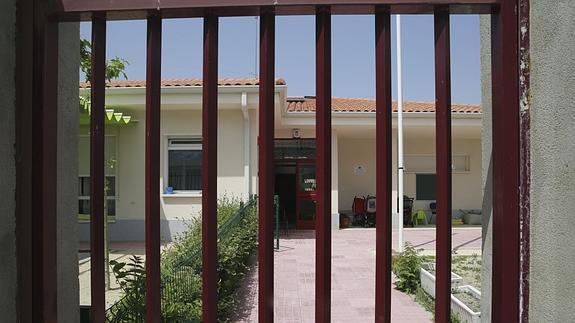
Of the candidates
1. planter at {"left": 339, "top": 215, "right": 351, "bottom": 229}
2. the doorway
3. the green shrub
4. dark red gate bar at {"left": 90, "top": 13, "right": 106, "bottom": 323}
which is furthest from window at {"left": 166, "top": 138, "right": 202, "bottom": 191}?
dark red gate bar at {"left": 90, "top": 13, "right": 106, "bottom": 323}

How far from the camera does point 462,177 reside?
18.1 m

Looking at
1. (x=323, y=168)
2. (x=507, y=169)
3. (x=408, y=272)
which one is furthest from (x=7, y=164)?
(x=408, y=272)

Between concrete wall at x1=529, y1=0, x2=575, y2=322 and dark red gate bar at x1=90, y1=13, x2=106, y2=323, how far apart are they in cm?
147

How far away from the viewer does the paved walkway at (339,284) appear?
20.2ft

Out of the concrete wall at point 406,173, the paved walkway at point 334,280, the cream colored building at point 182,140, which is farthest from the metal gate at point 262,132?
the concrete wall at point 406,173

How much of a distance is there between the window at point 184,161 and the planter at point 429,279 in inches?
274

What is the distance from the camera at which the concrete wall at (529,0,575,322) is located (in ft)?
4.35

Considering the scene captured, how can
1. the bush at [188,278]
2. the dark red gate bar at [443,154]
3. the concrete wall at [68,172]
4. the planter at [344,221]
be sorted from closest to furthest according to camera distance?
the dark red gate bar at [443,154] → the concrete wall at [68,172] → the bush at [188,278] → the planter at [344,221]

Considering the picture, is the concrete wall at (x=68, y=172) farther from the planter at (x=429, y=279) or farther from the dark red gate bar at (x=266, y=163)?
the planter at (x=429, y=279)

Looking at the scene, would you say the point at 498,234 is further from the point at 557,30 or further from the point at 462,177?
the point at 462,177

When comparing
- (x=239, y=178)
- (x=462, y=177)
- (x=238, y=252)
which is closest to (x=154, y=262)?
(x=238, y=252)

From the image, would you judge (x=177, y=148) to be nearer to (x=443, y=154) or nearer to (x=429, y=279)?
(x=429, y=279)

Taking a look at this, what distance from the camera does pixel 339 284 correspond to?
7.97 meters

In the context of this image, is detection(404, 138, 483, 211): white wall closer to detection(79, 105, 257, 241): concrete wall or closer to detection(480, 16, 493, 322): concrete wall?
detection(79, 105, 257, 241): concrete wall
